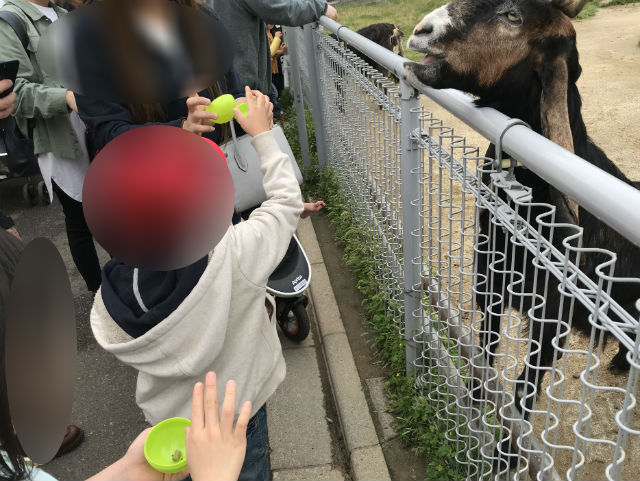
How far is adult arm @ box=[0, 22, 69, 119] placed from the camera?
2.89 metres

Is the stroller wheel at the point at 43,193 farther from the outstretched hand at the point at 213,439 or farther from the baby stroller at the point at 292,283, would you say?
the outstretched hand at the point at 213,439

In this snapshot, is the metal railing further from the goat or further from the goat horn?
the goat horn

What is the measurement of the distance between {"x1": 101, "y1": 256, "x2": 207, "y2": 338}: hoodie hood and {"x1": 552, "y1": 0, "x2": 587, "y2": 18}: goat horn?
1394mm

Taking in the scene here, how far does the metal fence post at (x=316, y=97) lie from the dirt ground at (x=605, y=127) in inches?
Answer: 53.1

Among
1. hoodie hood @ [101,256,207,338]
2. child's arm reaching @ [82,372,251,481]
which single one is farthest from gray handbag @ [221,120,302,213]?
child's arm reaching @ [82,372,251,481]

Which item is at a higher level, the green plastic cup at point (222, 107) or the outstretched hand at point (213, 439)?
the green plastic cup at point (222, 107)

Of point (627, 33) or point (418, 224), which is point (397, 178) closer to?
point (418, 224)

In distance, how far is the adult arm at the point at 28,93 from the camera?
2.89 m

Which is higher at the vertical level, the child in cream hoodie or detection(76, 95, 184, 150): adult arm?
detection(76, 95, 184, 150): adult arm

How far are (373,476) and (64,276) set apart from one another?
1858mm

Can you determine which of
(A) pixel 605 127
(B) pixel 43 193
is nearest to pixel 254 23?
(B) pixel 43 193

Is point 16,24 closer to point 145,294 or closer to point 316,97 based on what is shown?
point 145,294

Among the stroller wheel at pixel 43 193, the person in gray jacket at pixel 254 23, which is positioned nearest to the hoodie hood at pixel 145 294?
the person in gray jacket at pixel 254 23

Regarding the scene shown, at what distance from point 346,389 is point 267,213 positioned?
1.64 metres
